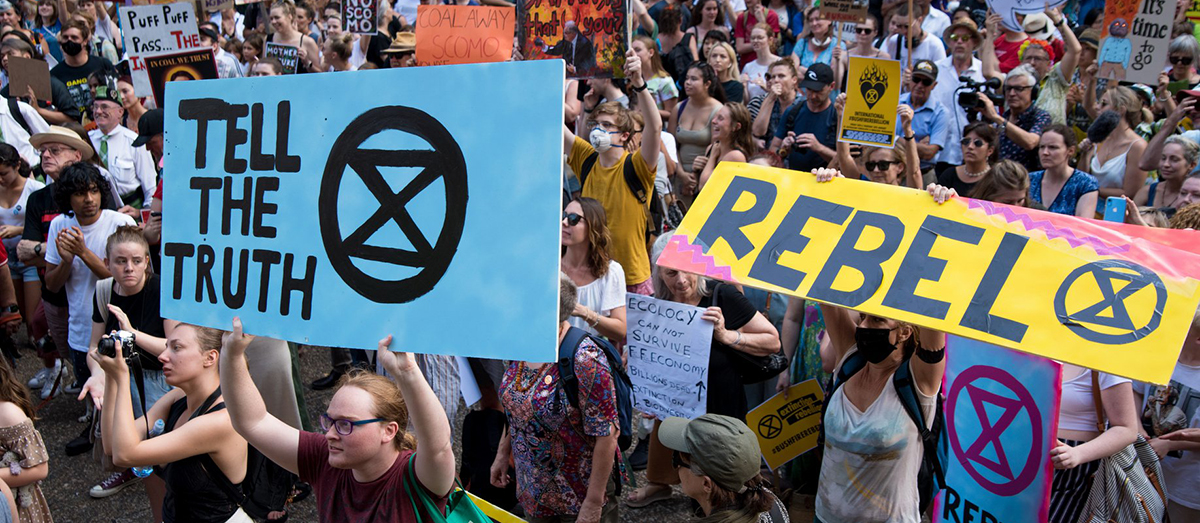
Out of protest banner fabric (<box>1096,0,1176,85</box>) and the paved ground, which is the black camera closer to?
the paved ground

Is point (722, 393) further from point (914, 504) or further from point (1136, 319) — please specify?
point (1136, 319)

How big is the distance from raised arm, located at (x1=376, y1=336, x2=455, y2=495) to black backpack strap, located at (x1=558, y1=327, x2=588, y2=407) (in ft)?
Result: 4.13

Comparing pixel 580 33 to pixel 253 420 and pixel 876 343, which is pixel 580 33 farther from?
pixel 253 420

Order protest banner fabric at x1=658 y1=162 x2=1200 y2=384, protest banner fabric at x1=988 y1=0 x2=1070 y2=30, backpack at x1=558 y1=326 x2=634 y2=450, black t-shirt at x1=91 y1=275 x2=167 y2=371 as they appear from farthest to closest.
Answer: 1. protest banner fabric at x1=988 y1=0 x2=1070 y2=30
2. black t-shirt at x1=91 y1=275 x2=167 y2=371
3. backpack at x1=558 y1=326 x2=634 y2=450
4. protest banner fabric at x1=658 y1=162 x2=1200 y2=384

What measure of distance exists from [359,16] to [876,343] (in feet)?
30.6

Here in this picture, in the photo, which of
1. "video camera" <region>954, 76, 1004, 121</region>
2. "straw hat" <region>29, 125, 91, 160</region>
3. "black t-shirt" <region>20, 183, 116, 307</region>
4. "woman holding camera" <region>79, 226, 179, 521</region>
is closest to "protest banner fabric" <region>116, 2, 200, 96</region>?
"straw hat" <region>29, 125, 91, 160</region>

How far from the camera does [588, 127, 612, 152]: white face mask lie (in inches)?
244

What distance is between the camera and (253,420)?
10.1ft

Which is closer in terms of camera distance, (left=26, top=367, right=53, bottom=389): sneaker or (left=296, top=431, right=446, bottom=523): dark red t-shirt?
(left=296, top=431, right=446, bottom=523): dark red t-shirt

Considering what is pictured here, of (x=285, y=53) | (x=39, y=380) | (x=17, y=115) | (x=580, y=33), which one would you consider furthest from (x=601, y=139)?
(x=285, y=53)

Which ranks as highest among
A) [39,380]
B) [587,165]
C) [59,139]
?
[587,165]

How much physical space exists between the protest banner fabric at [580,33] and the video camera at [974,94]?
2891 millimetres

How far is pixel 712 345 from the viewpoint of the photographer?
4863 millimetres

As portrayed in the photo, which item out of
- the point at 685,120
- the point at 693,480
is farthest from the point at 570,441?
the point at 685,120
